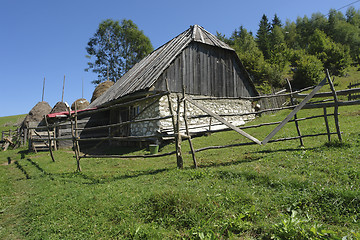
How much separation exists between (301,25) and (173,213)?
→ 7179 centimetres

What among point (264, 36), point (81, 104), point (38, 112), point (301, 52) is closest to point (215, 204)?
point (81, 104)

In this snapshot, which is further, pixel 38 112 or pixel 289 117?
pixel 38 112

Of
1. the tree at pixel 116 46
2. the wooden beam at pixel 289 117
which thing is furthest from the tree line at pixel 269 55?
the wooden beam at pixel 289 117

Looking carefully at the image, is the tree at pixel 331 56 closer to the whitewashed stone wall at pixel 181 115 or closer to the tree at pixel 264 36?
the tree at pixel 264 36

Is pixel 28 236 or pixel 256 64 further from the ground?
pixel 256 64

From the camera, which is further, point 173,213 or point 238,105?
point 238,105

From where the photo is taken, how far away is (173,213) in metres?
3.20

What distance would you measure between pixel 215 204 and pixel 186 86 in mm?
9514

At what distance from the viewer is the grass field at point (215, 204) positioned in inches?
107

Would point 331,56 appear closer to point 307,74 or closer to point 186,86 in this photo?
point 307,74

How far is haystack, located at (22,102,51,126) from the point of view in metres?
21.7

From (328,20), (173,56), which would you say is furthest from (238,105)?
(328,20)

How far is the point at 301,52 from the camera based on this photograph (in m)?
35.4

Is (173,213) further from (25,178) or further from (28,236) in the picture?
(25,178)
